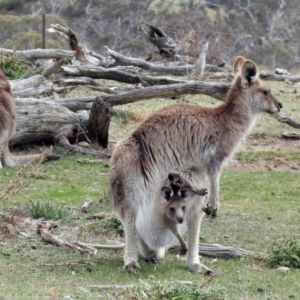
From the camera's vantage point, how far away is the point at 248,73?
787cm

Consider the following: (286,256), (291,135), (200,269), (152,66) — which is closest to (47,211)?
(200,269)

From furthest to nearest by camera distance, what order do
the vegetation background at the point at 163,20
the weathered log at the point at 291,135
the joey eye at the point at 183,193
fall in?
the vegetation background at the point at 163,20, the weathered log at the point at 291,135, the joey eye at the point at 183,193

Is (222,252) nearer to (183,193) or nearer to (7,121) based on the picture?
(183,193)

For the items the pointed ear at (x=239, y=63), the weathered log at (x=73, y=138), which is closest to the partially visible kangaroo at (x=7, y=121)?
the weathered log at (x=73, y=138)

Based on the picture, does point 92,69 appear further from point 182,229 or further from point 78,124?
point 182,229

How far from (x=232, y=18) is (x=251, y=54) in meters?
8.13

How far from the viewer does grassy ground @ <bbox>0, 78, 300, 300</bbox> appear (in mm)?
5828

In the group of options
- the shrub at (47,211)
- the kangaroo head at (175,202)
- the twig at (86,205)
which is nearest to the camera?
the kangaroo head at (175,202)

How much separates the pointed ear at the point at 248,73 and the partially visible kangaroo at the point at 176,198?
153cm

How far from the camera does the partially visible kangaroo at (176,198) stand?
6555mm

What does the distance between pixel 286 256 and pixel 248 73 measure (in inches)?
75.6

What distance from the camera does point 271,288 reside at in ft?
20.2

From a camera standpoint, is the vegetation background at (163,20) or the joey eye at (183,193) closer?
the joey eye at (183,193)

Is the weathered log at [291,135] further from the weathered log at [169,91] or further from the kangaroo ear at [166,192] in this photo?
the kangaroo ear at [166,192]
